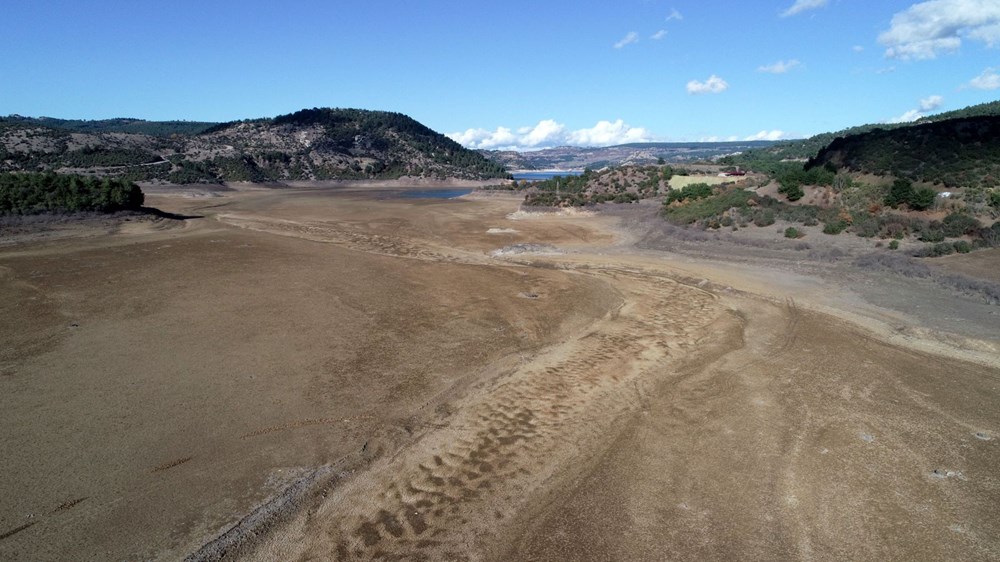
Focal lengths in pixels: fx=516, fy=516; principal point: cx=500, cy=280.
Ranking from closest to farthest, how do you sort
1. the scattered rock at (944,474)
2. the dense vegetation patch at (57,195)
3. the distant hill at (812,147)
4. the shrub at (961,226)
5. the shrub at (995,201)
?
1. the scattered rock at (944,474)
2. the shrub at (961,226)
3. the shrub at (995,201)
4. the dense vegetation patch at (57,195)
5. the distant hill at (812,147)

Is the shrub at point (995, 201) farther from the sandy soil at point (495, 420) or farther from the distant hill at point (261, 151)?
the distant hill at point (261, 151)

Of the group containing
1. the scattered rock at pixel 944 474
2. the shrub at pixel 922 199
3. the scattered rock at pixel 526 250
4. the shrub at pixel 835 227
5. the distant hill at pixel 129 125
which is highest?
the distant hill at pixel 129 125

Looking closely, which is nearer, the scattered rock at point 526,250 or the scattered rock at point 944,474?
the scattered rock at point 944,474

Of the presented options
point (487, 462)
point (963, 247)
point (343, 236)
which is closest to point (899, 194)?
point (963, 247)

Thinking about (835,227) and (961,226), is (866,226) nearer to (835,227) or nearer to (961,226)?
(835,227)

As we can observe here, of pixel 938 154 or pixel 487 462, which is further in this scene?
pixel 938 154

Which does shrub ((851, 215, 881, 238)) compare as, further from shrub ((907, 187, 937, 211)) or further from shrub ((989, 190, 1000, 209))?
shrub ((989, 190, 1000, 209))

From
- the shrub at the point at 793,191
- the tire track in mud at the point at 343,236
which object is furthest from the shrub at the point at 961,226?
the tire track in mud at the point at 343,236
